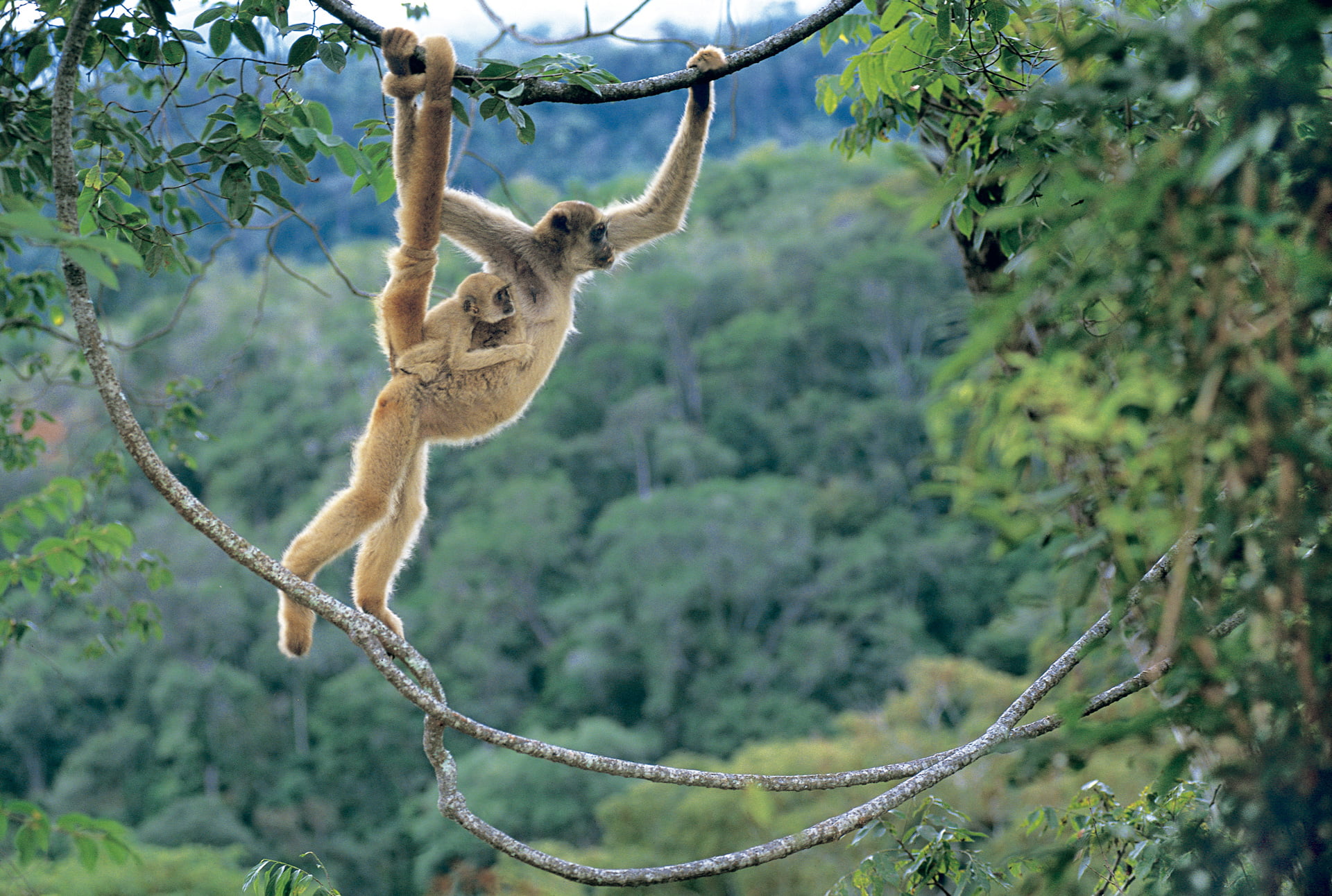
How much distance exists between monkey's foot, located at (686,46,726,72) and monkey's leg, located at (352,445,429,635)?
180 centimetres

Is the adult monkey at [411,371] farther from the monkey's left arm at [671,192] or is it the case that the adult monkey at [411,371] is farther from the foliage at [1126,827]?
the foliage at [1126,827]

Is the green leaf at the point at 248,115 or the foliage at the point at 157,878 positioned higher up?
the foliage at the point at 157,878

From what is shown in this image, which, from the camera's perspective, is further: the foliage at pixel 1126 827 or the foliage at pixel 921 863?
the foliage at pixel 921 863

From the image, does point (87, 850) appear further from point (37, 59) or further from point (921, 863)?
point (37, 59)

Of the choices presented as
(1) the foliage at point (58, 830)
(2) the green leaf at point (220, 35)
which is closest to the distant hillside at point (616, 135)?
(2) the green leaf at point (220, 35)

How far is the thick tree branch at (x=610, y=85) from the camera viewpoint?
3.21m

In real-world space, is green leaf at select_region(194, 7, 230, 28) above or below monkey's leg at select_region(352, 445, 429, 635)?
above

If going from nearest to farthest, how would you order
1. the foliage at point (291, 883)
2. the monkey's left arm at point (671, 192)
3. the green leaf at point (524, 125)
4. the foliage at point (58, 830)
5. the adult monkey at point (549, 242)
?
the foliage at point (58, 830) → the foliage at point (291, 883) → the green leaf at point (524, 125) → the monkey's left arm at point (671, 192) → the adult monkey at point (549, 242)

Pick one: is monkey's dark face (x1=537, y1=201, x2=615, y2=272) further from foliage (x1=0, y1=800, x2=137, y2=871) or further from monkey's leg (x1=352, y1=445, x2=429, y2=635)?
foliage (x1=0, y1=800, x2=137, y2=871)

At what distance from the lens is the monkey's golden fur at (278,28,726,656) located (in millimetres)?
3471

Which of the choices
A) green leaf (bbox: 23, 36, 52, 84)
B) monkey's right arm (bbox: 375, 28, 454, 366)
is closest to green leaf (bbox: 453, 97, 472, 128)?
monkey's right arm (bbox: 375, 28, 454, 366)

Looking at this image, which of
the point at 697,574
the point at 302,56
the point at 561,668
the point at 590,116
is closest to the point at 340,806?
the point at 561,668

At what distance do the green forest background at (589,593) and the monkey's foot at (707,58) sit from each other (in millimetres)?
18648

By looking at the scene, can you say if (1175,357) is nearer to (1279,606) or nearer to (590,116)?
(1279,606)
